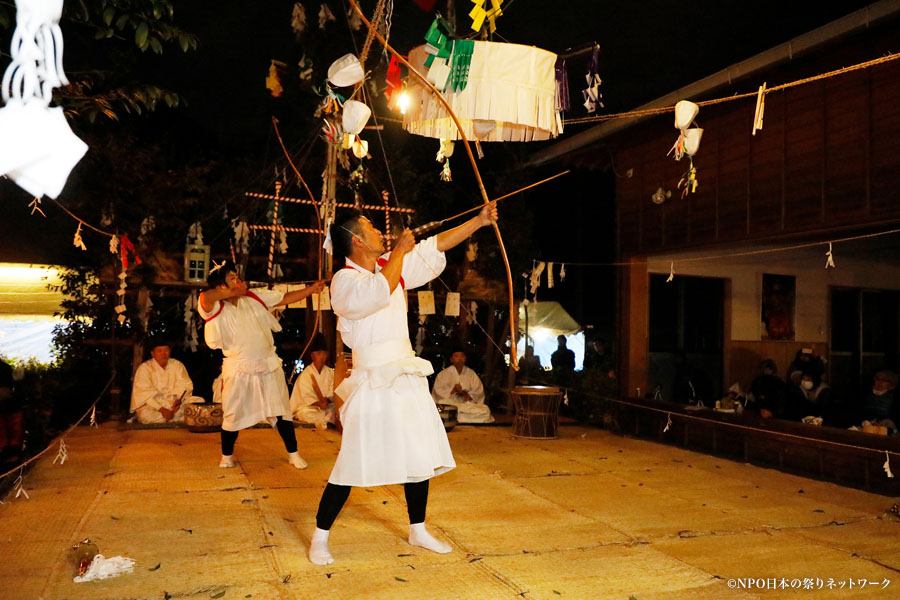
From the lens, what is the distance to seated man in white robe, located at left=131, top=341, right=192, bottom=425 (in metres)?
8.35

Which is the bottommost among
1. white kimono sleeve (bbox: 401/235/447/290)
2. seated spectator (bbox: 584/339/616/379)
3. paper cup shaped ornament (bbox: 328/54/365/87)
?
seated spectator (bbox: 584/339/616/379)

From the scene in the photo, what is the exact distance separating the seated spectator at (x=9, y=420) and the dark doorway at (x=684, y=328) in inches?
275

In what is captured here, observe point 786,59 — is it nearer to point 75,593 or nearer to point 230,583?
point 230,583

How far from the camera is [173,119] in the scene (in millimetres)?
12977

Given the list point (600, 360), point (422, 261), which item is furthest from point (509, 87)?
point (600, 360)

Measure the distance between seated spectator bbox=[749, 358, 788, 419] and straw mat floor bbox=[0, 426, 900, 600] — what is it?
1.37 m

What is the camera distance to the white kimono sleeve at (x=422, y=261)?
3748mm

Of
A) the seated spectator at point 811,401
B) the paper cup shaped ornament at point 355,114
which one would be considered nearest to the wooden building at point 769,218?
the seated spectator at point 811,401

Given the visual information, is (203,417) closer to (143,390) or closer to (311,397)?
(143,390)

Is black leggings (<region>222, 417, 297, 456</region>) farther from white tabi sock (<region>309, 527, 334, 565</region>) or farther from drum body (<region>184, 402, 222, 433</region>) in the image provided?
white tabi sock (<region>309, 527, 334, 565</region>)

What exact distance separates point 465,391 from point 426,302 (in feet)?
4.19

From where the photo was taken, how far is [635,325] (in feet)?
27.6

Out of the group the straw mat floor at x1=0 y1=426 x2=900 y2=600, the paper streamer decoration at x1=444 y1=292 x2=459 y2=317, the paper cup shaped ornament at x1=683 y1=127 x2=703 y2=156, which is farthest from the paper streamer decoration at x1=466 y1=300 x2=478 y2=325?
the paper cup shaped ornament at x1=683 y1=127 x2=703 y2=156

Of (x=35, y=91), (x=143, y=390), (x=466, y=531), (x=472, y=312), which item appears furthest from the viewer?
(x=472, y=312)
